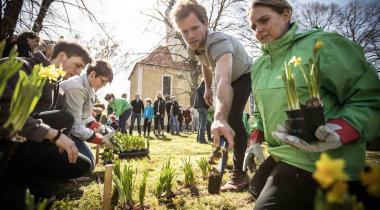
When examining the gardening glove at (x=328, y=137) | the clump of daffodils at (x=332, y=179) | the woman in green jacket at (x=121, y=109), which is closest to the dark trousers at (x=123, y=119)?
the woman in green jacket at (x=121, y=109)

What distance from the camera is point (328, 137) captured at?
1.31 metres

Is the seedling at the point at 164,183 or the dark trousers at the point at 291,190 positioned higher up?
the dark trousers at the point at 291,190

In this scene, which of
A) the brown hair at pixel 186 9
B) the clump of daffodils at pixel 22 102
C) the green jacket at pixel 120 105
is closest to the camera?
the clump of daffodils at pixel 22 102

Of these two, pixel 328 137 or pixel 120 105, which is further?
pixel 120 105

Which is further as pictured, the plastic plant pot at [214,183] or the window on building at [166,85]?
the window on building at [166,85]

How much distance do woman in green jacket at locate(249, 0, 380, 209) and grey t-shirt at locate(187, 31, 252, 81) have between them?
2.22 ft

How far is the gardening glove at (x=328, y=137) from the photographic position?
4.28ft

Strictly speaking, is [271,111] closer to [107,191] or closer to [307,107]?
[307,107]

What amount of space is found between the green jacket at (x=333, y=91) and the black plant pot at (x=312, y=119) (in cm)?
23

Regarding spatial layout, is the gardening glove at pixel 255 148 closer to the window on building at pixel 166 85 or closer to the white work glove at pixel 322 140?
the white work glove at pixel 322 140

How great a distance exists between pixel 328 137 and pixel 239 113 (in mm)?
2123

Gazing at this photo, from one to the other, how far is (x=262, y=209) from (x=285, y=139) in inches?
17.9

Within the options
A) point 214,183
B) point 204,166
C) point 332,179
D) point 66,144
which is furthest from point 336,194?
point 204,166

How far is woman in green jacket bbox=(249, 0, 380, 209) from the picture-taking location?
4.72ft
